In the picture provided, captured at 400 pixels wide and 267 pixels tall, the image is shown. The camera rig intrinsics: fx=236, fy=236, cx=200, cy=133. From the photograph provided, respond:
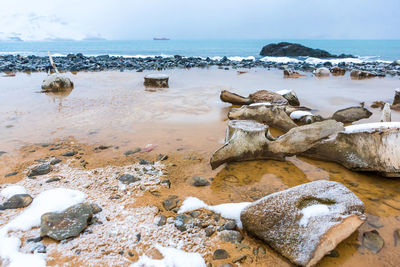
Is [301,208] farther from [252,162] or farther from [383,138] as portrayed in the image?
[383,138]

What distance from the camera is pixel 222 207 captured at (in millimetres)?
2438

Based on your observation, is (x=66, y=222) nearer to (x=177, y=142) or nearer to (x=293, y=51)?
(x=177, y=142)

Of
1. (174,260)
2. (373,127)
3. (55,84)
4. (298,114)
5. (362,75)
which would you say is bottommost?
(174,260)

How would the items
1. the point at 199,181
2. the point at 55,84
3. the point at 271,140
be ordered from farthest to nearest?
the point at 55,84 → the point at 271,140 → the point at 199,181

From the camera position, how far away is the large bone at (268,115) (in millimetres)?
4688

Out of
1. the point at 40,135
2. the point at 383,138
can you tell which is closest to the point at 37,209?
the point at 40,135

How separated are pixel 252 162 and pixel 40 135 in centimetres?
378

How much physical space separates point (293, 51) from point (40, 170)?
3555 centimetres

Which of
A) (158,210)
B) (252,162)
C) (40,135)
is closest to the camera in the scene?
(158,210)

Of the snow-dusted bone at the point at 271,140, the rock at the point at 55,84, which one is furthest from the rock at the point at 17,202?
the rock at the point at 55,84

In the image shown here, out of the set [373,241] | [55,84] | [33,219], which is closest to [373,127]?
[373,241]

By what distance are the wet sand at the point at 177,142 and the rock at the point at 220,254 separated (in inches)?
2.3

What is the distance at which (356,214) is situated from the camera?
1.90m

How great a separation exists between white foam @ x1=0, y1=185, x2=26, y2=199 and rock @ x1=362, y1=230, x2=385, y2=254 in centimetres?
342
